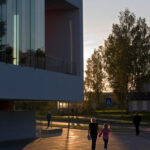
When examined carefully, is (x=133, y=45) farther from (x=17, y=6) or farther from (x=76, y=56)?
(x=17, y=6)

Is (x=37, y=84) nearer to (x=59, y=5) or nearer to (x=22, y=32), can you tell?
(x=22, y=32)

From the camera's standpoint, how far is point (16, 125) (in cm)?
2809

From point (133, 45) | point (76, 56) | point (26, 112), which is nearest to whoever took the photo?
point (76, 56)

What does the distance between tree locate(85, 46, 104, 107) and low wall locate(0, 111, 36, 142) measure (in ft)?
194

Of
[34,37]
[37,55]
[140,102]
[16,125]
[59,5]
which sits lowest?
[16,125]

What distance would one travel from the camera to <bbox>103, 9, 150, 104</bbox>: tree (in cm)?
6856

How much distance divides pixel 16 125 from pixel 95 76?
6363 centimetres

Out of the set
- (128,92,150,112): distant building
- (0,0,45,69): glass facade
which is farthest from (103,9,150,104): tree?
(0,0,45,69): glass facade

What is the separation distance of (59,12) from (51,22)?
2.55 feet

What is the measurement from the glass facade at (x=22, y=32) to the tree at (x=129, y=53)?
46.1 meters

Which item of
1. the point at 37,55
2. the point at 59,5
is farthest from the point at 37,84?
the point at 59,5

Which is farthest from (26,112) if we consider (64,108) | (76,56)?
(64,108)

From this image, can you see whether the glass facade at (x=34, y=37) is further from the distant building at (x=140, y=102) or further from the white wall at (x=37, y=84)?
the distant building at (x=140, y=102)

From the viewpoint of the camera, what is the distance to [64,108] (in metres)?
82.7
